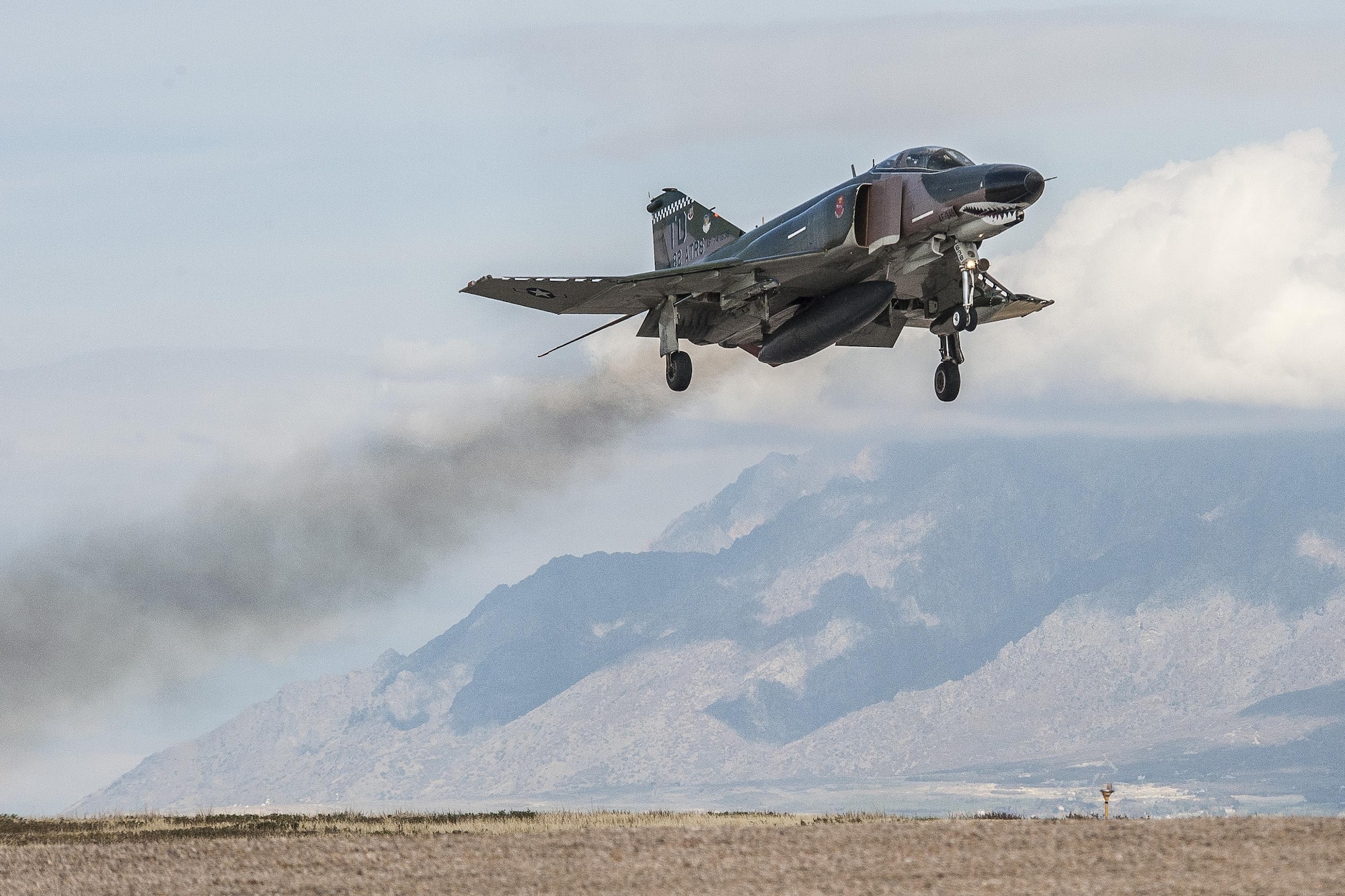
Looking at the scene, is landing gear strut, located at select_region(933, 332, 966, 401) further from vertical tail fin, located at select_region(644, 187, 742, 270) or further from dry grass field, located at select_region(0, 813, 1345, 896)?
dry grass field, located at select_region(0, 813, 1345, 896)

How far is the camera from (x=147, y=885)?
24.9 metres

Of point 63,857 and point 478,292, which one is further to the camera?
point 478,292

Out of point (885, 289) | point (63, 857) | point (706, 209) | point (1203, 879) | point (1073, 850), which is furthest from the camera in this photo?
point (706, 209)

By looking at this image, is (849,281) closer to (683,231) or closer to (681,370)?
(681,370)

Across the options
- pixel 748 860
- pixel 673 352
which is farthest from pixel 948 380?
pixel 748 860

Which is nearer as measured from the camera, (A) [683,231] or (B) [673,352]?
(B) [673,352]

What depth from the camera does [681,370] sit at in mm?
46250

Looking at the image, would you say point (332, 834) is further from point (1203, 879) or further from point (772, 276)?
point (772, 276)

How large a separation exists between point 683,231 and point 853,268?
1241 cm

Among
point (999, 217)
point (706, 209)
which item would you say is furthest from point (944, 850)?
point (706, 209)

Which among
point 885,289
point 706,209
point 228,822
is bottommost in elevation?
point 228,822

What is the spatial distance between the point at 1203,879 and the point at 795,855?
18.7 feet

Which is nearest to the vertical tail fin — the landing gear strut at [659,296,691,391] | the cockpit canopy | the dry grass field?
the landing gear strut at [659,296,691,391]

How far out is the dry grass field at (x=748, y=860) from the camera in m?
22.7
